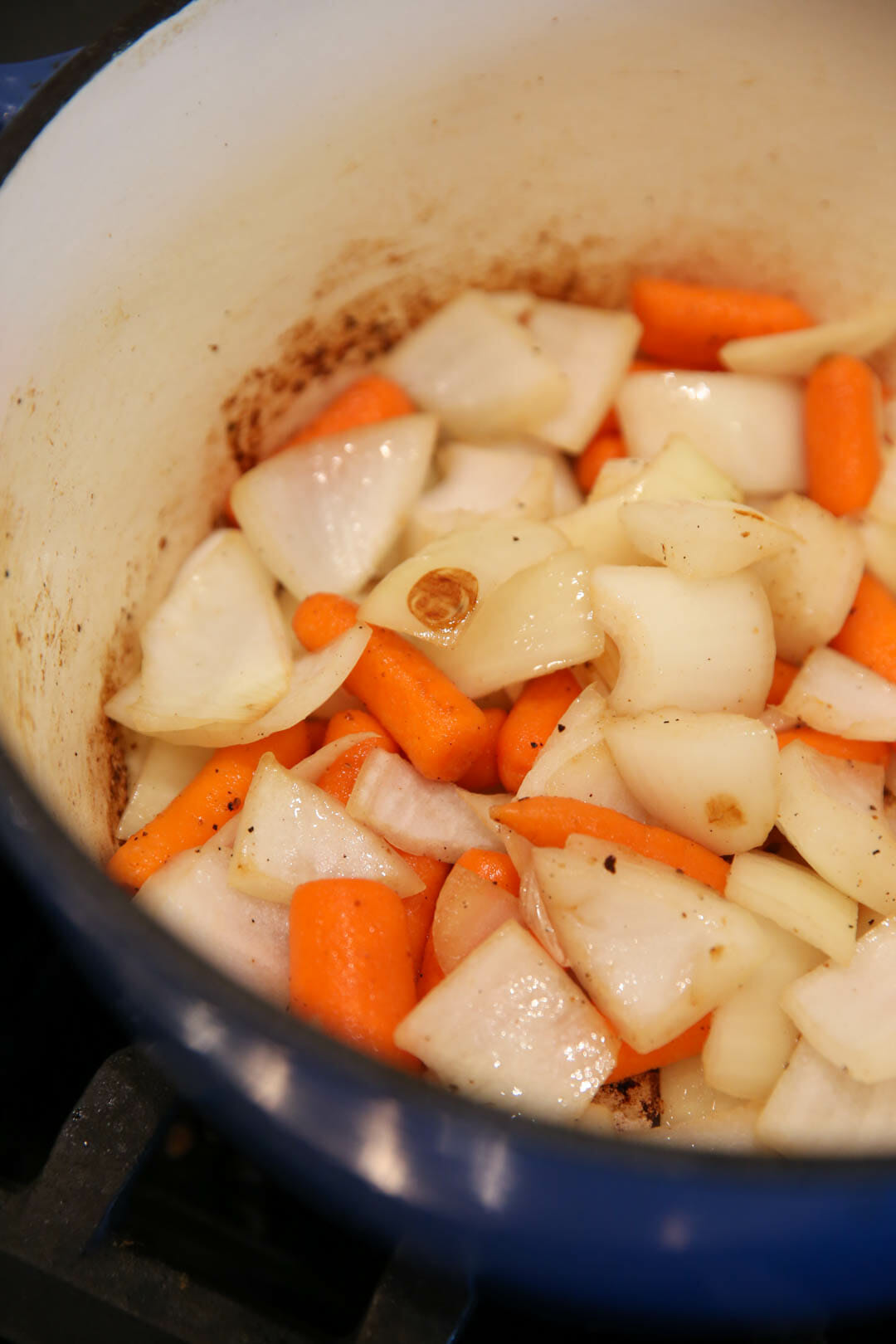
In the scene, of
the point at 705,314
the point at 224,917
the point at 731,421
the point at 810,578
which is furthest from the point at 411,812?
the point at 705,314

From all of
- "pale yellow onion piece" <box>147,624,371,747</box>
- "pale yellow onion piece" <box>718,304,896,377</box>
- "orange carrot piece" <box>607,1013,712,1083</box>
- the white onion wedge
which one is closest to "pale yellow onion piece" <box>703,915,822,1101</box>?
"orange carrot piece" <box>607,1013,712,1083</box>

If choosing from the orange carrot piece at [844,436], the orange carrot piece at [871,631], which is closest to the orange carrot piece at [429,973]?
the orange carrot piece at [871,631]

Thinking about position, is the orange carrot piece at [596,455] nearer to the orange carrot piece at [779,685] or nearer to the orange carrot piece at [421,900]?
the orange carrot piece at [779,685]

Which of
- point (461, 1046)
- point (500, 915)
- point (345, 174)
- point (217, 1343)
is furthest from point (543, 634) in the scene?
point (217, 1343)

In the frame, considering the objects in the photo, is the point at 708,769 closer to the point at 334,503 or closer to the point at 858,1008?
the point at 858,1008

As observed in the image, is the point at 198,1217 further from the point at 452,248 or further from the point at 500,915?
the point at 452,248

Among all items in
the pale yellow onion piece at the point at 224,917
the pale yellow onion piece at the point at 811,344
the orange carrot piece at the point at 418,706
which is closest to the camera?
the pale yellow onion piece at the point at 224,917
